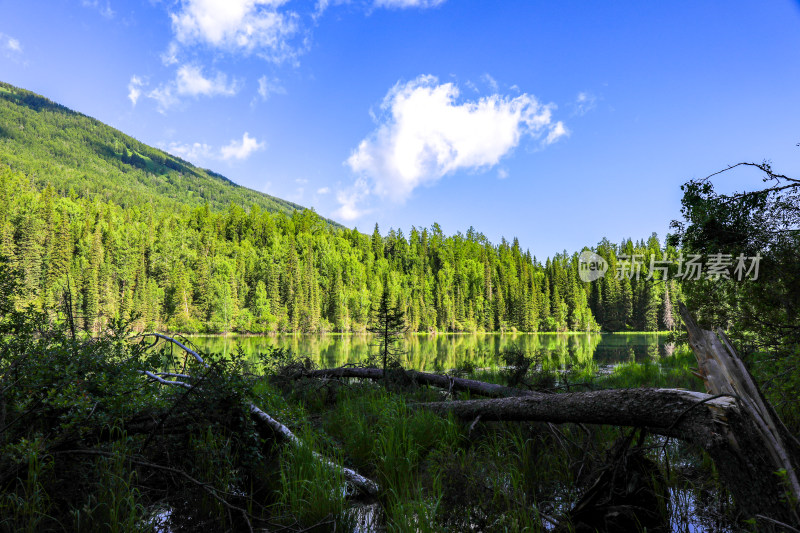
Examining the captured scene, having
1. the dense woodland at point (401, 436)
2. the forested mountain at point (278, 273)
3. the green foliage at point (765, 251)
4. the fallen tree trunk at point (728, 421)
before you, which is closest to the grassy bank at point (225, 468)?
the dense woodland at point (401, 436)

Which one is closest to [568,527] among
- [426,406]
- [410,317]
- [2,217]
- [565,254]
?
[426,406]

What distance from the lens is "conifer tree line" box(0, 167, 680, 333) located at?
6975 centimetres

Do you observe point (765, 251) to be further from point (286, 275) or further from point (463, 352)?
point (286, 275)

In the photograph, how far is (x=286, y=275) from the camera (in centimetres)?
9150

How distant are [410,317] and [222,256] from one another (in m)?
51.2

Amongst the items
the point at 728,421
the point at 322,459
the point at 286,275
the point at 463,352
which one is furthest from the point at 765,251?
the point at 286,275

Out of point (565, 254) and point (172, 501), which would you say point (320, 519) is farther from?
point (565, 254)

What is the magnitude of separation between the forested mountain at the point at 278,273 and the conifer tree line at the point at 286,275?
345 millimetres

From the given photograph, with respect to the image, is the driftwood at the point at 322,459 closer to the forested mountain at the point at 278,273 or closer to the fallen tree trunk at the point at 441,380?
the fallen tree trunk at the point at 441,380

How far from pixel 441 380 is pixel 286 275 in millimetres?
87400

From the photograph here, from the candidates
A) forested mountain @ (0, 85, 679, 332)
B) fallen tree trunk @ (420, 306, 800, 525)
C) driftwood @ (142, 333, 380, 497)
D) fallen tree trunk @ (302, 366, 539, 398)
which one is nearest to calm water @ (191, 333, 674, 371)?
fallen tree trunk @ (302, 366, 539, 398)

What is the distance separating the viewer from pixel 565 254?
154 m

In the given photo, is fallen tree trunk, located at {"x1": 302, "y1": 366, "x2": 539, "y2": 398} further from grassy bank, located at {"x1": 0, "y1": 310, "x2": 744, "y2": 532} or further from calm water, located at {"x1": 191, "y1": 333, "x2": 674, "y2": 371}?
grassy bank, located at {"x1": 0, "y1": 310, "x2": 744, "y2": 532}

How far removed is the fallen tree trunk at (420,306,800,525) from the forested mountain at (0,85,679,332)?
195 feet
